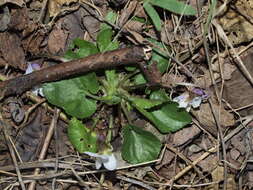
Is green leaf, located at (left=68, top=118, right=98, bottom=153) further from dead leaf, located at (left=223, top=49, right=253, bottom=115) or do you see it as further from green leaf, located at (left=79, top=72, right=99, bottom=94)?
dead leaf, located at (left=223, top=49, right=253, bottom=115)

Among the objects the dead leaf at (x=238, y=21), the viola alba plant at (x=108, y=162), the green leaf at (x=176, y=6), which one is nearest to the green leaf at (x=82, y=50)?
the green leaf at (x=176, y=6)

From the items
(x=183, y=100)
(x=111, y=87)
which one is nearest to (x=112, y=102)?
(x=111, y=87)

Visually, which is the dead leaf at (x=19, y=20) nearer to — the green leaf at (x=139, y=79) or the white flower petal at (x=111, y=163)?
the green leaf at (x=139, y=79)

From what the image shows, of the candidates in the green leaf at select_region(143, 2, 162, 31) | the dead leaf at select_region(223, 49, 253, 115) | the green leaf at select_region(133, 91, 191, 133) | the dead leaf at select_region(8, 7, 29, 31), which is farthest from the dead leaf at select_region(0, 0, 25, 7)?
the dead leaf at select_region(223, 49, 253, 115)

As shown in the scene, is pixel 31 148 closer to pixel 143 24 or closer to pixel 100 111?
Answer: pixel 100 111

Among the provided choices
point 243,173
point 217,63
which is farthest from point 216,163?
point 217,63

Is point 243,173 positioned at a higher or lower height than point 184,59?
lower

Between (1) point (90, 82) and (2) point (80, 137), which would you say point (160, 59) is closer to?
(1) point (90, 82)
